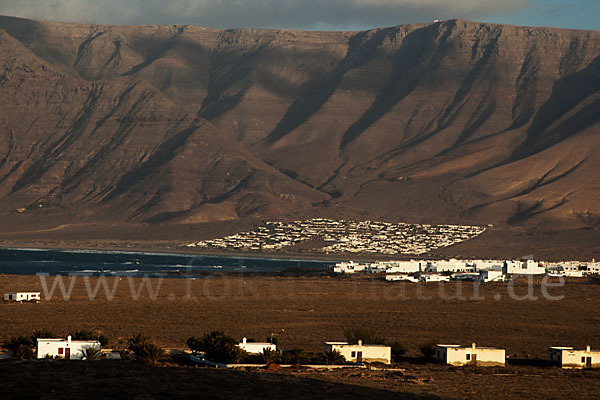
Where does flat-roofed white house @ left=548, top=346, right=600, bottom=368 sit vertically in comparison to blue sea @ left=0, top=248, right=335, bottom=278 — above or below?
below

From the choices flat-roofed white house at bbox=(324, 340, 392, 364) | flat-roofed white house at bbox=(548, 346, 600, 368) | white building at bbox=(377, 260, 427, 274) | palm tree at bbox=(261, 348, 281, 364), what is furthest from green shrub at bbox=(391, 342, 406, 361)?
white building at bbox=(377, 260, 427, 274)

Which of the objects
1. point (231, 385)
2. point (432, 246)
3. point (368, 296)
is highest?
point (432, 246)

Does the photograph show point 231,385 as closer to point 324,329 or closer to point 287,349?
point 287,349

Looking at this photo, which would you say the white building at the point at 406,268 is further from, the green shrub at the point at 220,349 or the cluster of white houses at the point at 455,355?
the green shrub at the point at 220,349

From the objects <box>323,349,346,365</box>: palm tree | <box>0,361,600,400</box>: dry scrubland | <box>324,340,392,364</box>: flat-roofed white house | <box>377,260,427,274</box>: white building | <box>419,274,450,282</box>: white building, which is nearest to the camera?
<box>0,361,600,400</box>: dry scrubland

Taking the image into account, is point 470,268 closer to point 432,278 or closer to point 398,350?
point 432,278

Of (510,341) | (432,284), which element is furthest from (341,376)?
(432,284)

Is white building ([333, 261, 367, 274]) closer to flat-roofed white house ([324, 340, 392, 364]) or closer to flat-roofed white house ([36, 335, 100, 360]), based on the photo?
flat-roofed white house ([324, 340, 392, 364])
